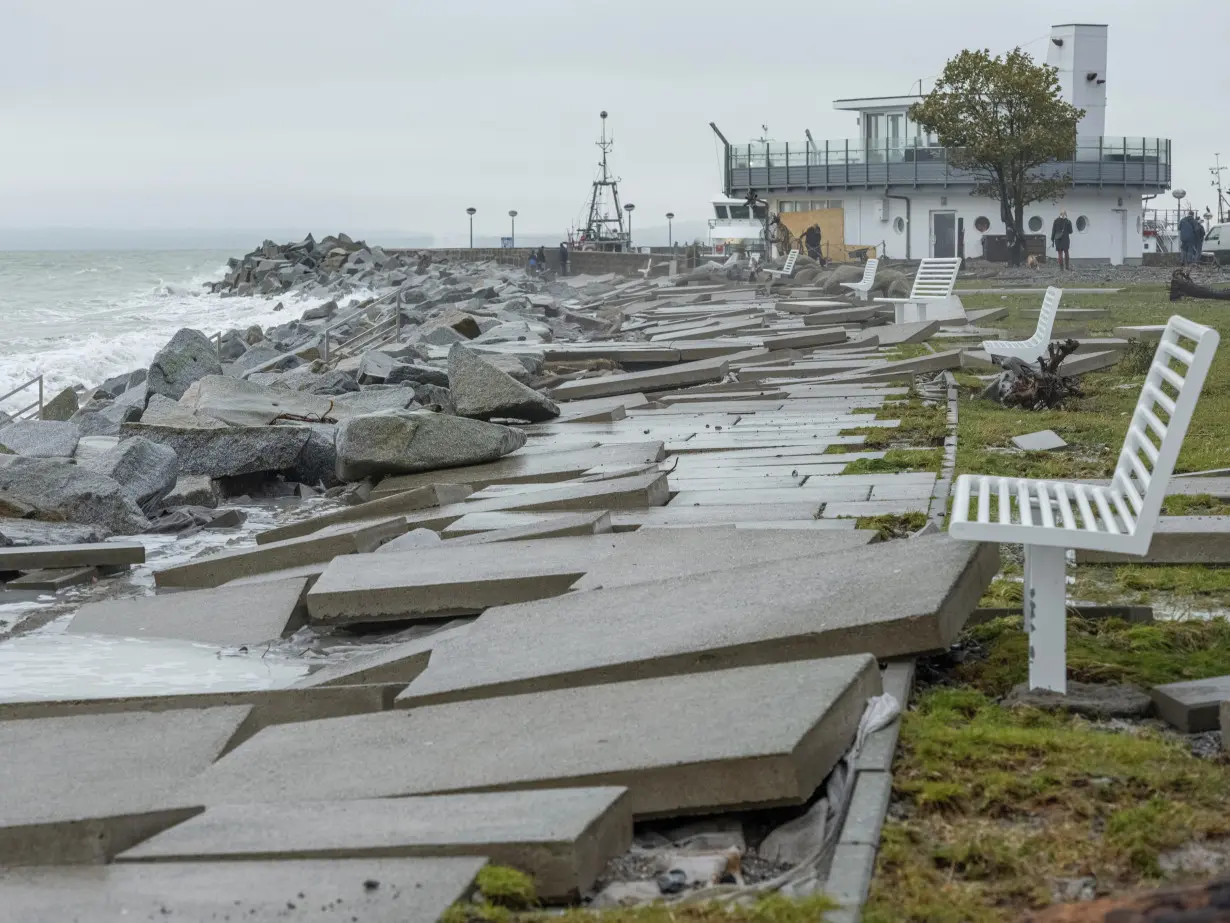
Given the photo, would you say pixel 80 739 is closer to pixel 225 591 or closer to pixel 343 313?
pixel 225 591

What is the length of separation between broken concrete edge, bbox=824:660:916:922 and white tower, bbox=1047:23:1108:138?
57507 mm

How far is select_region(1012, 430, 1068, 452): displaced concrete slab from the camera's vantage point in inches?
375

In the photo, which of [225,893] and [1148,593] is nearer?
[225,893]

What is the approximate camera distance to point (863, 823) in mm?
3508

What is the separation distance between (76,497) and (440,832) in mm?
6597

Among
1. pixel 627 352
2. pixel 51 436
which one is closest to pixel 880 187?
pixel 627 352

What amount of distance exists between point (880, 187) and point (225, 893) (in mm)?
54113

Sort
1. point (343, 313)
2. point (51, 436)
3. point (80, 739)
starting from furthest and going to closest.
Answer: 1. point (343, 313)
2. point (51, 436)
3. point (80, 739)

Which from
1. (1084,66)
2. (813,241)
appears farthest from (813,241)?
(1084,66)

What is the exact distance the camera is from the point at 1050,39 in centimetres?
5909

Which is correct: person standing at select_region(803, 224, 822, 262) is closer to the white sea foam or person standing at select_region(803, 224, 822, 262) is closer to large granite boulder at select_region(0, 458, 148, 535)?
the white sea foam

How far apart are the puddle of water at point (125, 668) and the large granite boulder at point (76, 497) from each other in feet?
9.63

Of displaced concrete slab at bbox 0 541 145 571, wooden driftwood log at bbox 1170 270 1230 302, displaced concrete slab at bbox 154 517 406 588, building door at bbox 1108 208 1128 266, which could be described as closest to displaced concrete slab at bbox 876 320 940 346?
wooden driftwood log at bbox 1170 270 1230 302

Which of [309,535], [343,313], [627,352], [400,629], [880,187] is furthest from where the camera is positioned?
[880,187]
